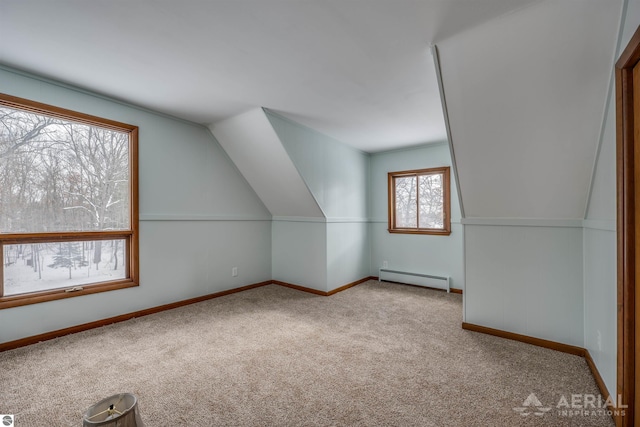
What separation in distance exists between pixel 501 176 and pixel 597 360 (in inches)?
57.4

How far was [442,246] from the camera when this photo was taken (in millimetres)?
4293

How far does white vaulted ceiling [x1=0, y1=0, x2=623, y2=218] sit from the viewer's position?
159 centimetres

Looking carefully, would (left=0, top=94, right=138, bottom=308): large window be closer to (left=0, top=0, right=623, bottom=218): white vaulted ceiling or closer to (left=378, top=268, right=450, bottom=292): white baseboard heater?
(left=0, top=0, right=623, bottom=218): white vaulted ceiling

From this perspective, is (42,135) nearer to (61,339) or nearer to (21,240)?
(21,240)

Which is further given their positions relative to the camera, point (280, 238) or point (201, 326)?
point (280, 238)

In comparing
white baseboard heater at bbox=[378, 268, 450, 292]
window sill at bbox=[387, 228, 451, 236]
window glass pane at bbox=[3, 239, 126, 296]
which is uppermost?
window sill at bbox=[387, 228, 451, 236]

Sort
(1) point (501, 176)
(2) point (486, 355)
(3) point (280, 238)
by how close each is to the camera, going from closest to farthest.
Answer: (2) point (486, 355) < (1) point (501, 176) < (3) point (280, 238)

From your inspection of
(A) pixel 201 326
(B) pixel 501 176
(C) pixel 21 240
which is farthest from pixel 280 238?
(B) pixel 501 176

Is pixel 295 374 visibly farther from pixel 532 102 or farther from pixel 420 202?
pixel 420 202

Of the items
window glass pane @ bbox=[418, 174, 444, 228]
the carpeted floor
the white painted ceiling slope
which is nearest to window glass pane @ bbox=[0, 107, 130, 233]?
the white painted ceiling slope

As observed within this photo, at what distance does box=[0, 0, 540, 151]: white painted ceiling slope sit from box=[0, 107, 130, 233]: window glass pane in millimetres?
463

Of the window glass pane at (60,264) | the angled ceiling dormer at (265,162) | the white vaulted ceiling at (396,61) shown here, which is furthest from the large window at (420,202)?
the window glass pane at (60,264)

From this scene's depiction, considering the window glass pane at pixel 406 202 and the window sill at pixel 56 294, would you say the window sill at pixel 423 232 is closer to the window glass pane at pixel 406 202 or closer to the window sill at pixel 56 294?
the window glass pane at pixel 406 202

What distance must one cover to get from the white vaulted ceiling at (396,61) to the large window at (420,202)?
5.41ft
